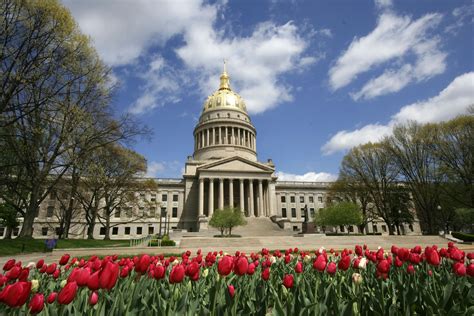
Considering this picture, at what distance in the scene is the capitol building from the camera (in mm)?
57062

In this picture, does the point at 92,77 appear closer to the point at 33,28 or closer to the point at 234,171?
the point at 33,28

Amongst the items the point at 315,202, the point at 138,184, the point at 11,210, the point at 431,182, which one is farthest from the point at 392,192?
the point at 11,210

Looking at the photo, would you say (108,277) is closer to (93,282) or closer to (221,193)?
(93,282)

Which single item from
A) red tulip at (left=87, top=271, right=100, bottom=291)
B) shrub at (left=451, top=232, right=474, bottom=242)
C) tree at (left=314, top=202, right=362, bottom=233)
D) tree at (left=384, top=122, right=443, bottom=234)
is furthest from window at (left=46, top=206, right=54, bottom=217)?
shrub at (left=451, top=232, right=474, bottom=242)

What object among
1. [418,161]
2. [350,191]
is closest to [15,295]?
[418,161]

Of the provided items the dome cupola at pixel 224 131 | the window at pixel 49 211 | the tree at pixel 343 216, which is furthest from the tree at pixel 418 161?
the window at pixel 49 211

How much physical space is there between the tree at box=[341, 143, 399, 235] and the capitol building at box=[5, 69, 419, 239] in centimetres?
1121

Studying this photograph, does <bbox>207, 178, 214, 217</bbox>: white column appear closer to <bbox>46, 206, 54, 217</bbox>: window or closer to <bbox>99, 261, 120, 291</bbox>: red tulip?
<bbox>46, 206, 54, 217</bbox>: window

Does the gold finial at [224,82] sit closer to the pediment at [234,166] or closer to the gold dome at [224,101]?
the gold dome at [224,101]

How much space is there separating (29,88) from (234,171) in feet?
141

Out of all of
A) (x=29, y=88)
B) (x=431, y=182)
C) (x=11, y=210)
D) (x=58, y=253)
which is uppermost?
(x=29, y=88)

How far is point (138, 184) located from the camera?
45719mm

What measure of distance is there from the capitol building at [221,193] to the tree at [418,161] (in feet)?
51.1

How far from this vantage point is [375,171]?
45344 mm
